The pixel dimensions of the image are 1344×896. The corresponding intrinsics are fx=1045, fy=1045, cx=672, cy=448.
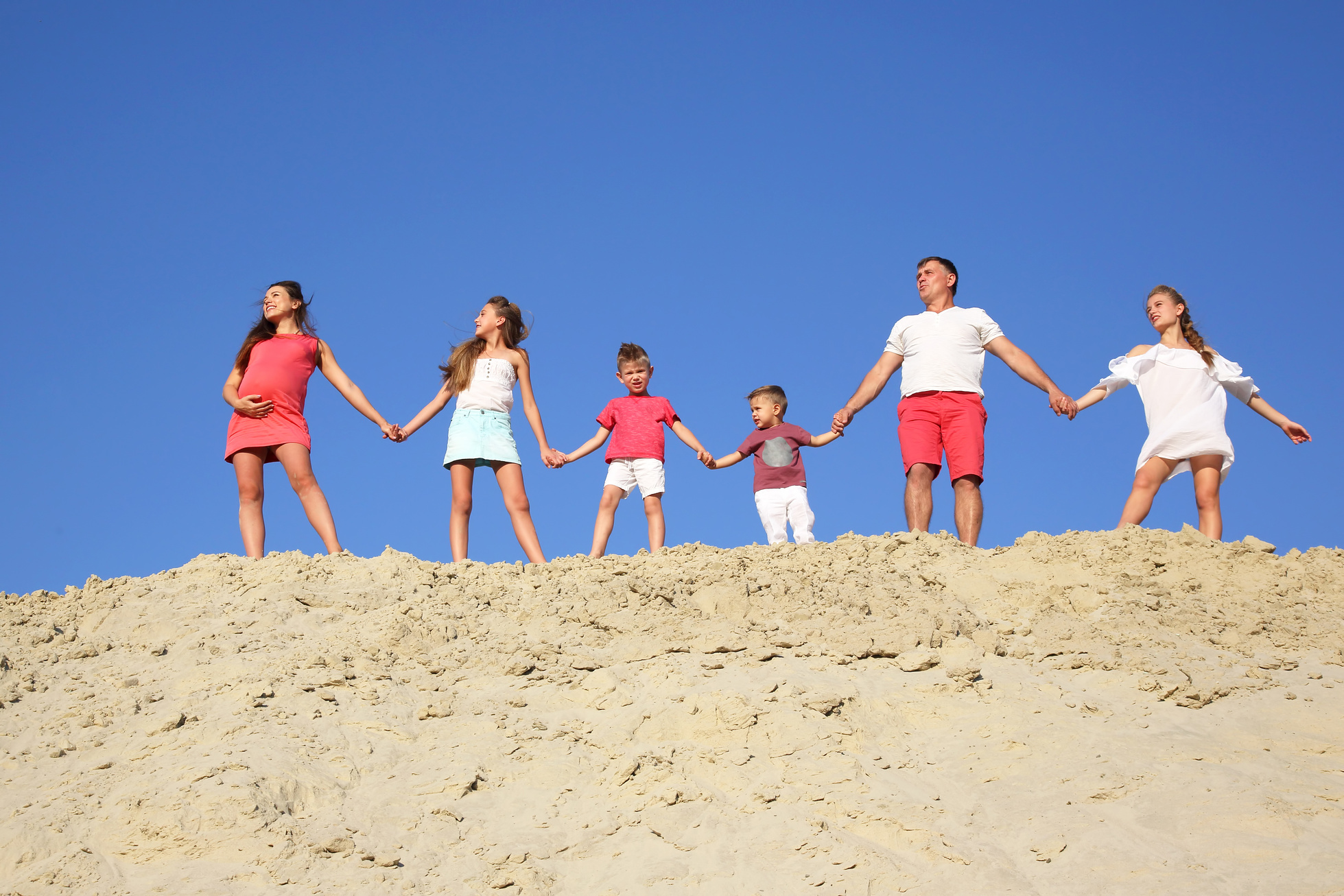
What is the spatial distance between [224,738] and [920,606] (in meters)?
3.47

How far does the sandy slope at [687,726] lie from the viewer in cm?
374

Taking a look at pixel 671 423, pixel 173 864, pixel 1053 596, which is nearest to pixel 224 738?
pixel 173 864

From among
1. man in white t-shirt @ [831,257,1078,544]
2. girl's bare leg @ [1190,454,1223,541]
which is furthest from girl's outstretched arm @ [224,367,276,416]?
girl's bare leg @ [1190,454,1223,541]

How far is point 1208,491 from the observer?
711cm

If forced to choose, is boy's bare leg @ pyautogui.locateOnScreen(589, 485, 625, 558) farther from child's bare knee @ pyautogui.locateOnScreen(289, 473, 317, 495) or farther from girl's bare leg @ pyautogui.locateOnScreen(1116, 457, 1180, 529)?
girl's bare leg @ pyautogui.locateOnScreen(1116, 457, 1180, 529)

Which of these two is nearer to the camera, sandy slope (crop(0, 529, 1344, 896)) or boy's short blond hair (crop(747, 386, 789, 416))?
sandy slope (crop(0, 529, 1344, 896))

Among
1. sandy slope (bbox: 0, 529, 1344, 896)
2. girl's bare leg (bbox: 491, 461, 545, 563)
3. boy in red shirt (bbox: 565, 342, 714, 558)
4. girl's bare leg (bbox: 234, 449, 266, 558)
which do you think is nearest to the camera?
sandy slope (bbox: 0, 529, 1344, 896)

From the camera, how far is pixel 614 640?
534 centimetres

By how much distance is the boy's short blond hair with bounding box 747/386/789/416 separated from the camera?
29.6 ft

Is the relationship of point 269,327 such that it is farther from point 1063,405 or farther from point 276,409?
point 1063,405

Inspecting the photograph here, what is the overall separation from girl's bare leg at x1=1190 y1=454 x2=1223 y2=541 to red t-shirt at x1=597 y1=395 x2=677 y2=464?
3921mm

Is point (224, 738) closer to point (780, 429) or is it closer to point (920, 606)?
point (920, 606)

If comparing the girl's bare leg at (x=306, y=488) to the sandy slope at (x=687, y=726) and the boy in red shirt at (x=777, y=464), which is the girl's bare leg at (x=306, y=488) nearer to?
the sandy slope at (x=687, y=726)

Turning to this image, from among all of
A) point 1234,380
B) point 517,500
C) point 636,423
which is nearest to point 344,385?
point 517,500
